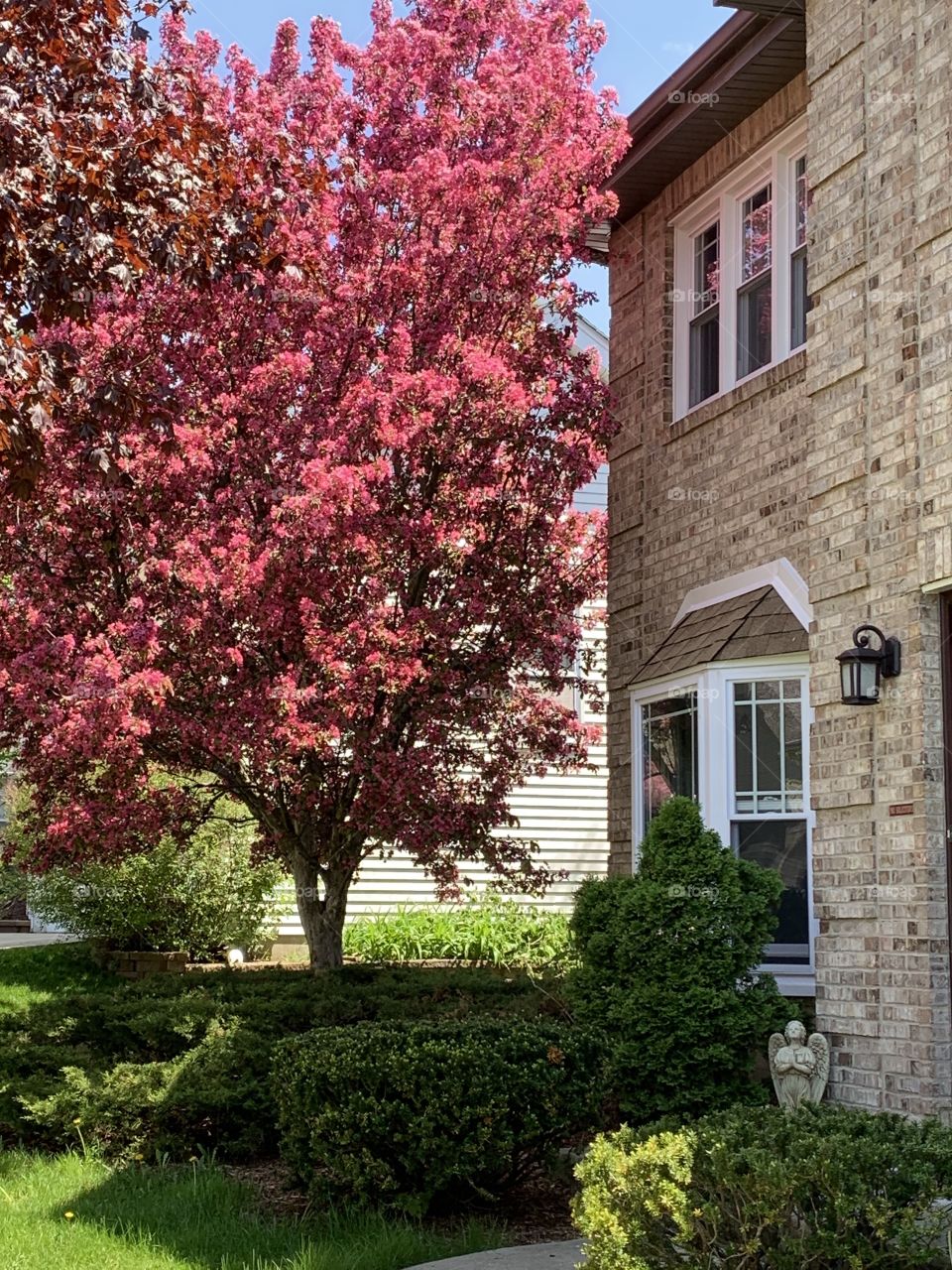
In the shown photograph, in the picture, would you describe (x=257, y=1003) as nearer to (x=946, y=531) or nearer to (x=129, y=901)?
(x=946, y=531)

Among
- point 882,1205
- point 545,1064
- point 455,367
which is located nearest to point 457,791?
point 455,367

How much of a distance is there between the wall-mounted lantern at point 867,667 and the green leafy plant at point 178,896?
9.07 meters

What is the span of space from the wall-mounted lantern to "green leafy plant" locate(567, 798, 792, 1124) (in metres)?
1.44

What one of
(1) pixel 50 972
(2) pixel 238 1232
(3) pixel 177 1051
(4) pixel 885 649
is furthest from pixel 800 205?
(1) pixel 50 972

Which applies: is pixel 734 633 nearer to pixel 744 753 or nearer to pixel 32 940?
pixel 744 753

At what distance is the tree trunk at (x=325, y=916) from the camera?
11242 millimetres

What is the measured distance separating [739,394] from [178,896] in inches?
323

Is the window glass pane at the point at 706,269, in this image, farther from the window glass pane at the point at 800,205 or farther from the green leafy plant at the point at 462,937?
the green leafy plant at the point at 462,937

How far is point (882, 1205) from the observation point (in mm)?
4613

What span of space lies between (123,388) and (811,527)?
11.2 ft

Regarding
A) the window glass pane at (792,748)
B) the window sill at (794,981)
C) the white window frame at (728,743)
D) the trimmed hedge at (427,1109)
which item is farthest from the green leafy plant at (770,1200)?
the window glass pane at (792,748)

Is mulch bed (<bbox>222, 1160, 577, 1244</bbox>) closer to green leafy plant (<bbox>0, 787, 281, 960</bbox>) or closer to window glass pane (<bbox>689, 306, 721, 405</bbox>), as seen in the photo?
window glass pane (<bbox>689, 306, 721, 405</bbox>)

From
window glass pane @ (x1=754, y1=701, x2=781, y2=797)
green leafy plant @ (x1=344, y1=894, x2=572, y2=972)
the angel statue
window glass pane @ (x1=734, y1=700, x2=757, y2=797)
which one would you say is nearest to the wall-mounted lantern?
the angel statue

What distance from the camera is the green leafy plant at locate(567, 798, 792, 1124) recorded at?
7582 millimetres
